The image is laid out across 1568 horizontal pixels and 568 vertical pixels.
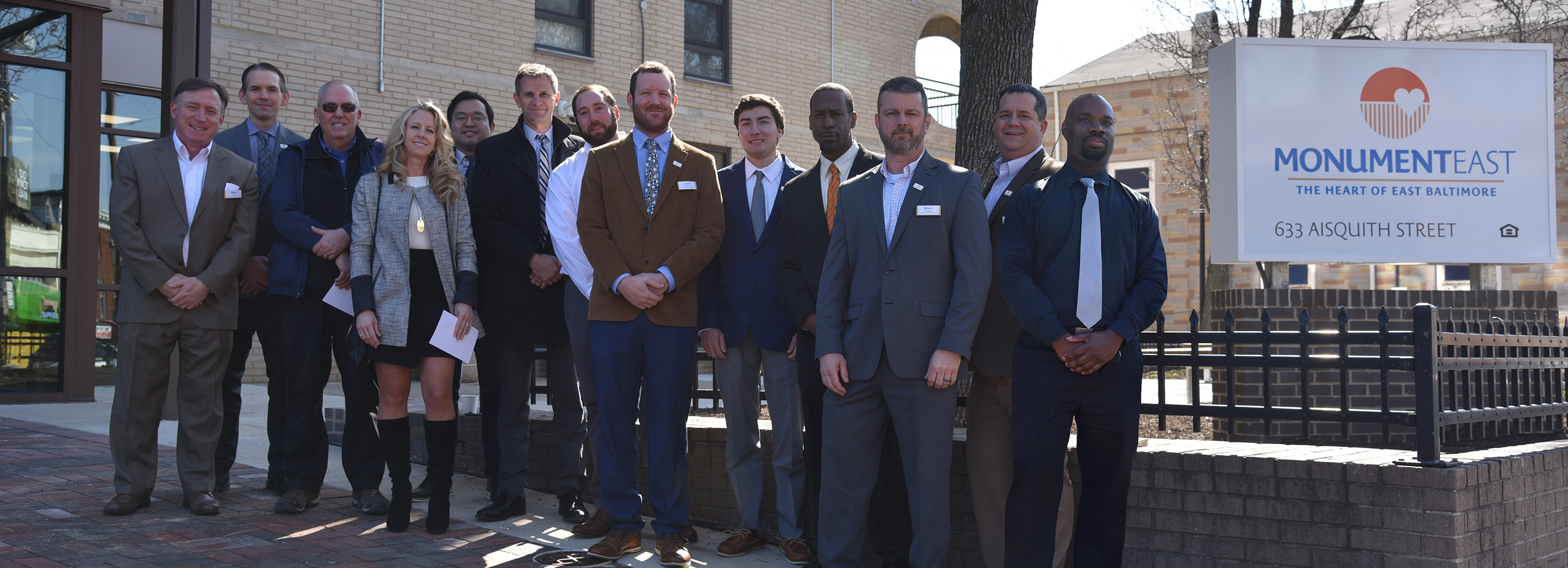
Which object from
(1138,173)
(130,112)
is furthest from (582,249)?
(1138,173)

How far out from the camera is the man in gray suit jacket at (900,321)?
4.28 meters

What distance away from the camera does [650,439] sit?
4.87 m

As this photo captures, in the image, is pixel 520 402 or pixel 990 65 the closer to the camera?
pixel 520 402

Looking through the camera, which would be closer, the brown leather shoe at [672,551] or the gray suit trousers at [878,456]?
the gray suit trousers at [878,456]

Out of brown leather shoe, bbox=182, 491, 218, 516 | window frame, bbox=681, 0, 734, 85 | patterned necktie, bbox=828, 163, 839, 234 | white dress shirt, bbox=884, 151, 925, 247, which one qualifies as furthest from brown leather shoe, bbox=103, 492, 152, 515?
window frame, bbox=681, 0, 734, 85

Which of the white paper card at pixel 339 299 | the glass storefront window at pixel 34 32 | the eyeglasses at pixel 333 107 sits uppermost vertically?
the glass storefront window at pixel 34 32

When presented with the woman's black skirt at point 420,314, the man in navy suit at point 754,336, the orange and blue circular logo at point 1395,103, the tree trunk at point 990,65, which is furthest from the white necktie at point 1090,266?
the orange and blue circular logo at point 1395,103

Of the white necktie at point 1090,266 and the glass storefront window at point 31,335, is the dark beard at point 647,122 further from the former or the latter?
the glass storefront window at point 31,335

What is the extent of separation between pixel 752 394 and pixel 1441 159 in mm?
6748

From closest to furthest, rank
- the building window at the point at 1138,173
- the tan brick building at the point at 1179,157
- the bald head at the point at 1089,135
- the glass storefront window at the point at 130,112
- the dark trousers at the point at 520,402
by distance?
1. the bald head at the point at 1089,135
2. the dark trousers at the point at 520,402
3. the glass storefront window at the point at 130,112
4. the tan brick building at the point at 1179,157
5. the building window at the point at 1138,173

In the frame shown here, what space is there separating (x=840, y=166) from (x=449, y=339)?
1.86 m

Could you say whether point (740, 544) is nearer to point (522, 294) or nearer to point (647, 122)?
point (522, 294)

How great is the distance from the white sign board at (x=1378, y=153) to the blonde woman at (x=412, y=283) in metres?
5.80

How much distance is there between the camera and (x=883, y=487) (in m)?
4.68
